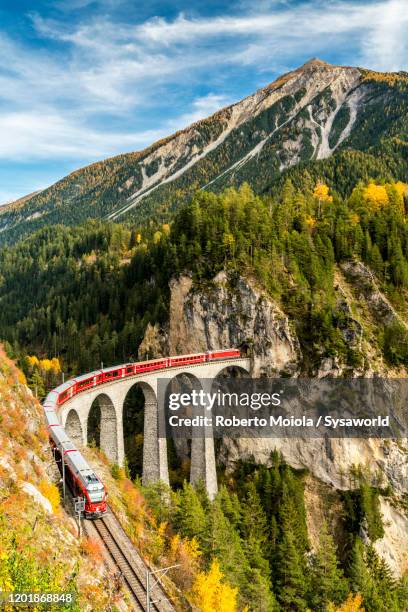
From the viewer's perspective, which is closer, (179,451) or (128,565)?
(128,565)

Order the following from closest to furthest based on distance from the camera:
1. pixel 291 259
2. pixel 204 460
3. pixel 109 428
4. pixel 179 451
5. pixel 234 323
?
pixel 109 428 → pixel 204 460 → pixel 234 323 → pixel 179 451 → pixel 291 259

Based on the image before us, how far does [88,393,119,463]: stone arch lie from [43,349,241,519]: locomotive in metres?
2.31

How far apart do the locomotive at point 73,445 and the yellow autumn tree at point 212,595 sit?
A: 24.6 ft

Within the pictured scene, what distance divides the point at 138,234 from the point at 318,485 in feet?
375

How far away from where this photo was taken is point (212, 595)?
94.8 feet

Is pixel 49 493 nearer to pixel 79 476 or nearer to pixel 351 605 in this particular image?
pixel 79 476

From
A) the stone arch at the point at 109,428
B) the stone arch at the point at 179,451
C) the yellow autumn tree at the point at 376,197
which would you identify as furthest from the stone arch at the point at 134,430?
the yellow autumn tree at the point at 376,197

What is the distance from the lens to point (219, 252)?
6938 cm

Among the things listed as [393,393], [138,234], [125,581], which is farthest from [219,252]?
[138,234]

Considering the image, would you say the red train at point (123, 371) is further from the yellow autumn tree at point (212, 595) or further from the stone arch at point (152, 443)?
the yellow autumn tree at point (212, 595)

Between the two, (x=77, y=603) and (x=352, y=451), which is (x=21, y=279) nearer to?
(x=352, y=451)

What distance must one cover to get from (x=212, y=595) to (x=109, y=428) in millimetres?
21083

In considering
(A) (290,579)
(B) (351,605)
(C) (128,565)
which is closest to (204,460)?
(A) (290,579)

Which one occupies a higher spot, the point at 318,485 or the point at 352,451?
the point at 352,451
